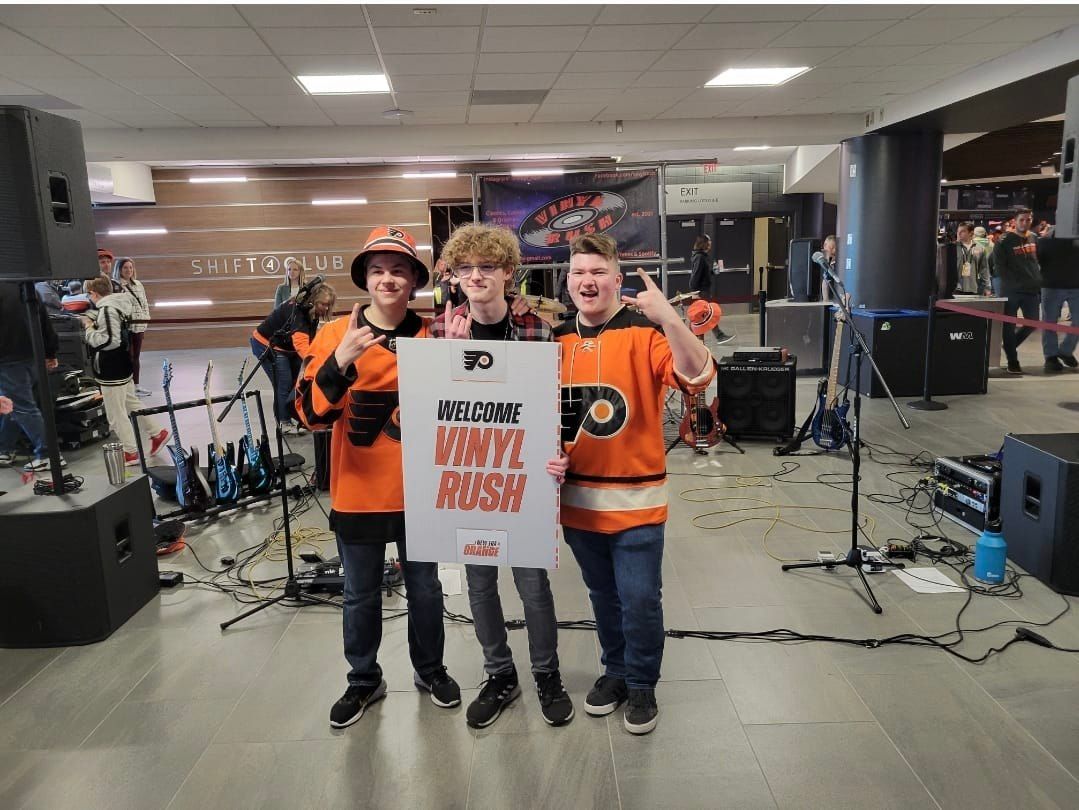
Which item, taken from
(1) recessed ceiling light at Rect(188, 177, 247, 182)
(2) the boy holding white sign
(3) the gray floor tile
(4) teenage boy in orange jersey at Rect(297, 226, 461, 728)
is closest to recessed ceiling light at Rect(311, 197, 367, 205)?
(1) recessed ceiling light at Rect(188, 177, 247, 182)

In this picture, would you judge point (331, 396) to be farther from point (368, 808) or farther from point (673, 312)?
point (368, 808)

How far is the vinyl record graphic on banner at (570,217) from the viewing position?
6320 mm

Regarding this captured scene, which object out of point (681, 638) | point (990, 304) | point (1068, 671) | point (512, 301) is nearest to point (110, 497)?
point (512, 301)

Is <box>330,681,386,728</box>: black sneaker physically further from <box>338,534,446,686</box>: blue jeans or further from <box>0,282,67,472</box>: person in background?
<box>0,282,67,472</box>: person in background

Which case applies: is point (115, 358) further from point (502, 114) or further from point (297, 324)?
point (502, 114)

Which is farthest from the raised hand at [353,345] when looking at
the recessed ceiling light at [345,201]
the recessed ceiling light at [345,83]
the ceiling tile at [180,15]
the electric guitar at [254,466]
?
the recessed ceiling light at [345,201]

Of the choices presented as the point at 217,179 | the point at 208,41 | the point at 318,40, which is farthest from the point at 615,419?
the point at 217,179

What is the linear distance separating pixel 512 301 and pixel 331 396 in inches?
24.3

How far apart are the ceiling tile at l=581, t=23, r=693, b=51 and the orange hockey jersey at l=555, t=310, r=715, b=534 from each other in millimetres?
4317

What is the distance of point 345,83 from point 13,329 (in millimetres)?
3629

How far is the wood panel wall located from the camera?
1305cm

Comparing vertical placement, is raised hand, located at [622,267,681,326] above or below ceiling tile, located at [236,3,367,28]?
below

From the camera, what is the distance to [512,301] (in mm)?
2266

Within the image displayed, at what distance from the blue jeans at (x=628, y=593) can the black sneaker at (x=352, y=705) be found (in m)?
0.83
